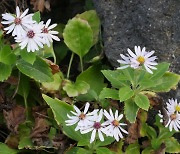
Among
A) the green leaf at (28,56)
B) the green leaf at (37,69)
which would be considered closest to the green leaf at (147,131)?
the green leaf at (37,69)

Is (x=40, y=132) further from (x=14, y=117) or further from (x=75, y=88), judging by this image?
(x=75, y=88)

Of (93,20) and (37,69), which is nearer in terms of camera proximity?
(37,69)

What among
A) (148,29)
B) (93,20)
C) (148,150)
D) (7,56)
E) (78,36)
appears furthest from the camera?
(93,20)

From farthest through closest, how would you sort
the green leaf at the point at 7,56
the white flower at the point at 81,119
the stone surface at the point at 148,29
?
the stone surface at the point at 148,29 < the green leaf at the point at 7,56 < the white flower at the point at 81,119

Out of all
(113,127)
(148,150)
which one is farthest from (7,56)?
(148,150)

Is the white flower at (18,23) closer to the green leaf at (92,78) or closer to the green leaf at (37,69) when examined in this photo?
the green leaf at (37,69)

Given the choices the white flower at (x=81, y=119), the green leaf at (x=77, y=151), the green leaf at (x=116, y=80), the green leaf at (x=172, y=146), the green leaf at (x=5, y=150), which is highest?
the green leaf at (x=116, y=80)

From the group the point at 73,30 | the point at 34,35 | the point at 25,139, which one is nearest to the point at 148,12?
the point at 73,30
